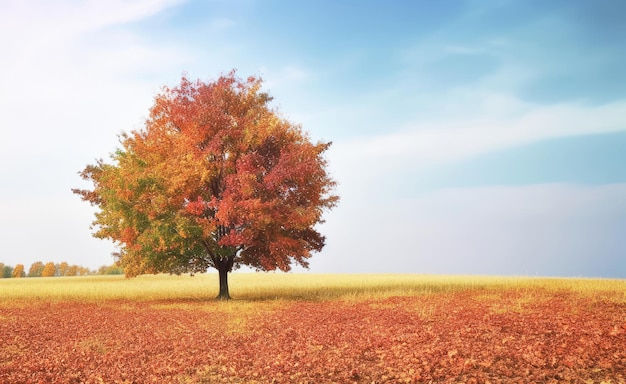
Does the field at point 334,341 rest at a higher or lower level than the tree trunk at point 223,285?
lower

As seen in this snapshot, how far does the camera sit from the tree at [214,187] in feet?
97.9

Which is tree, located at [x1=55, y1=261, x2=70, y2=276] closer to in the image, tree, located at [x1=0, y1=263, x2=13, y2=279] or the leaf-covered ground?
tree, located at [x1=0, y1=263, x2=13, y2=279]

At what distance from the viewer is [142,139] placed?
33469mm

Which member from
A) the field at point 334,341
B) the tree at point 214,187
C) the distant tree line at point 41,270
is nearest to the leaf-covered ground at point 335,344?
the field at point 334,341

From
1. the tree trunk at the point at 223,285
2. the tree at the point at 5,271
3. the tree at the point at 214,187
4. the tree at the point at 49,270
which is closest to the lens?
the tree at the point at 214,187

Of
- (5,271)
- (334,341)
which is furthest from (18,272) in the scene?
(334,341)

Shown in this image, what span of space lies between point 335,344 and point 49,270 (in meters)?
93.1

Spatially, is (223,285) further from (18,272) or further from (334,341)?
(18,272)

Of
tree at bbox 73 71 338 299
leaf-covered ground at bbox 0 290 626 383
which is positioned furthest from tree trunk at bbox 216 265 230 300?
leaf-covered ground at bbox 0 290 626 383

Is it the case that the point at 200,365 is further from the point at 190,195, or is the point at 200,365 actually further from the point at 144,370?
the point at 190,195

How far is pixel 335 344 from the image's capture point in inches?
649

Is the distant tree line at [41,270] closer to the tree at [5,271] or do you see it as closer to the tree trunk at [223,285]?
the tree at [5,271]

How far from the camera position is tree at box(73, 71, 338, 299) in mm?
29828

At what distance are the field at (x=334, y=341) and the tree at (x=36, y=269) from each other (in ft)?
245
